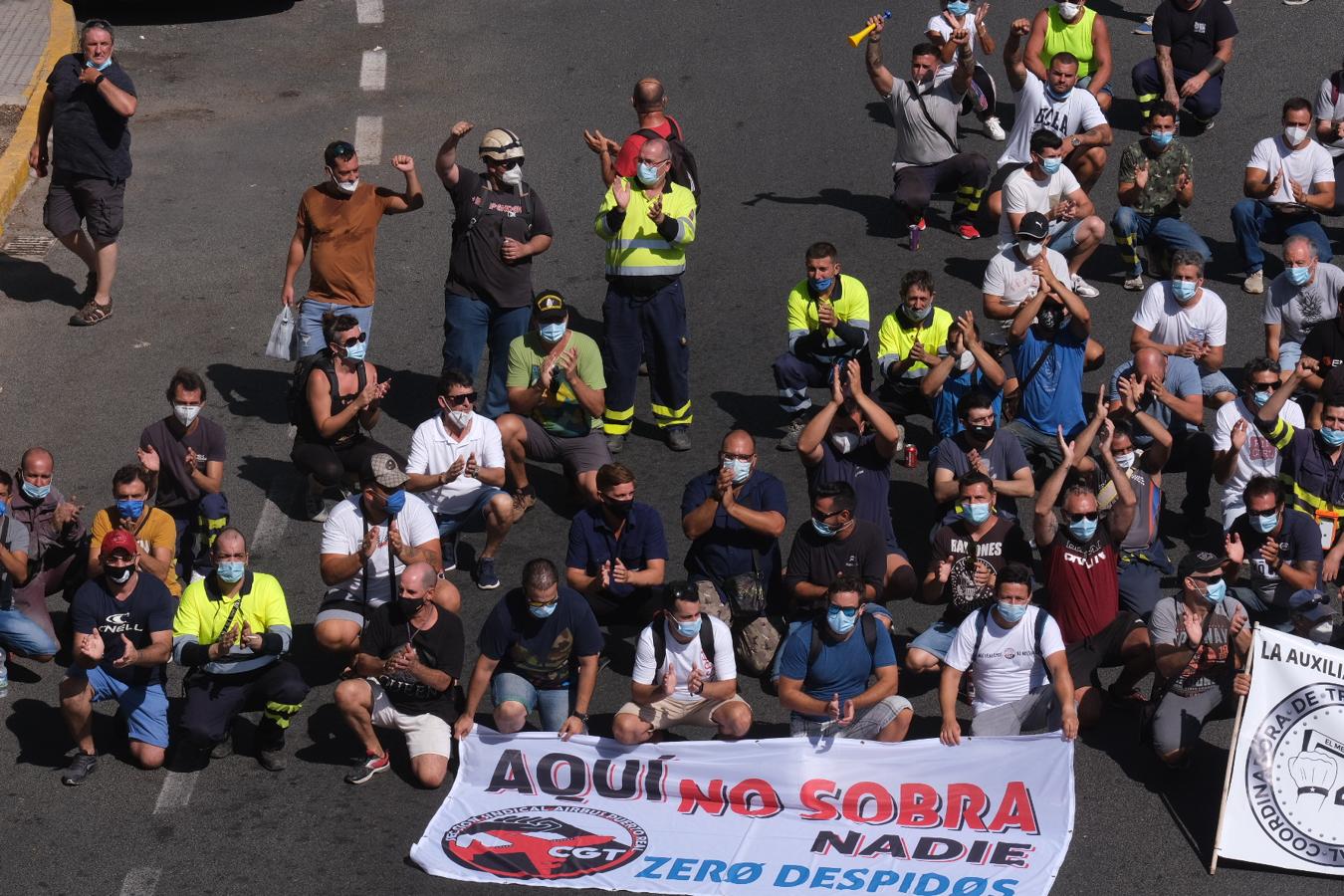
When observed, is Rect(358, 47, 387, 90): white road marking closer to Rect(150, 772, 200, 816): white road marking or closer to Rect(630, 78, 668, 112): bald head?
Rect(630, 78, 668, 112): bald head

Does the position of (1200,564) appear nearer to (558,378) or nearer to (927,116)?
(558,378)

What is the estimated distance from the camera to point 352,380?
13961mm

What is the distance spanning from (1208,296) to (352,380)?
6.15m

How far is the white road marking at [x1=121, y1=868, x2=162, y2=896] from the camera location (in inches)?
423

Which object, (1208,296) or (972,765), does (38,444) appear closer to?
(972,765)

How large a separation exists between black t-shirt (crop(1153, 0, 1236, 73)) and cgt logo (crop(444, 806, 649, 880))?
35.2ft

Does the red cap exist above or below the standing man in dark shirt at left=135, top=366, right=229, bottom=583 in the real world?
above

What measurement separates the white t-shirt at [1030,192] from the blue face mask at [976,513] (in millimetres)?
3809

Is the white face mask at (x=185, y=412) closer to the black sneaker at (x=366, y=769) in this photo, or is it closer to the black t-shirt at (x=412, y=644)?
the black t-shirt at (x=412, y=644)

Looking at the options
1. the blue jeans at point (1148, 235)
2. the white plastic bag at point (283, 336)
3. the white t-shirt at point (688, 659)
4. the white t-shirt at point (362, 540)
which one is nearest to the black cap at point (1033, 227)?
the blue jeans at point (1148, 235)

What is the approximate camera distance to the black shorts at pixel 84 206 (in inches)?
628

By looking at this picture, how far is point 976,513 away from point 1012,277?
3.00 m

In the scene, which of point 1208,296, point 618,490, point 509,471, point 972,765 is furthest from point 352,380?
point 1208,296

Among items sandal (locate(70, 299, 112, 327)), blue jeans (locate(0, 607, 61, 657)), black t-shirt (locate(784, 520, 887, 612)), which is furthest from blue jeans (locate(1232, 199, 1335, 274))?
blue jeans (locate(0, 607, 61, 657))
